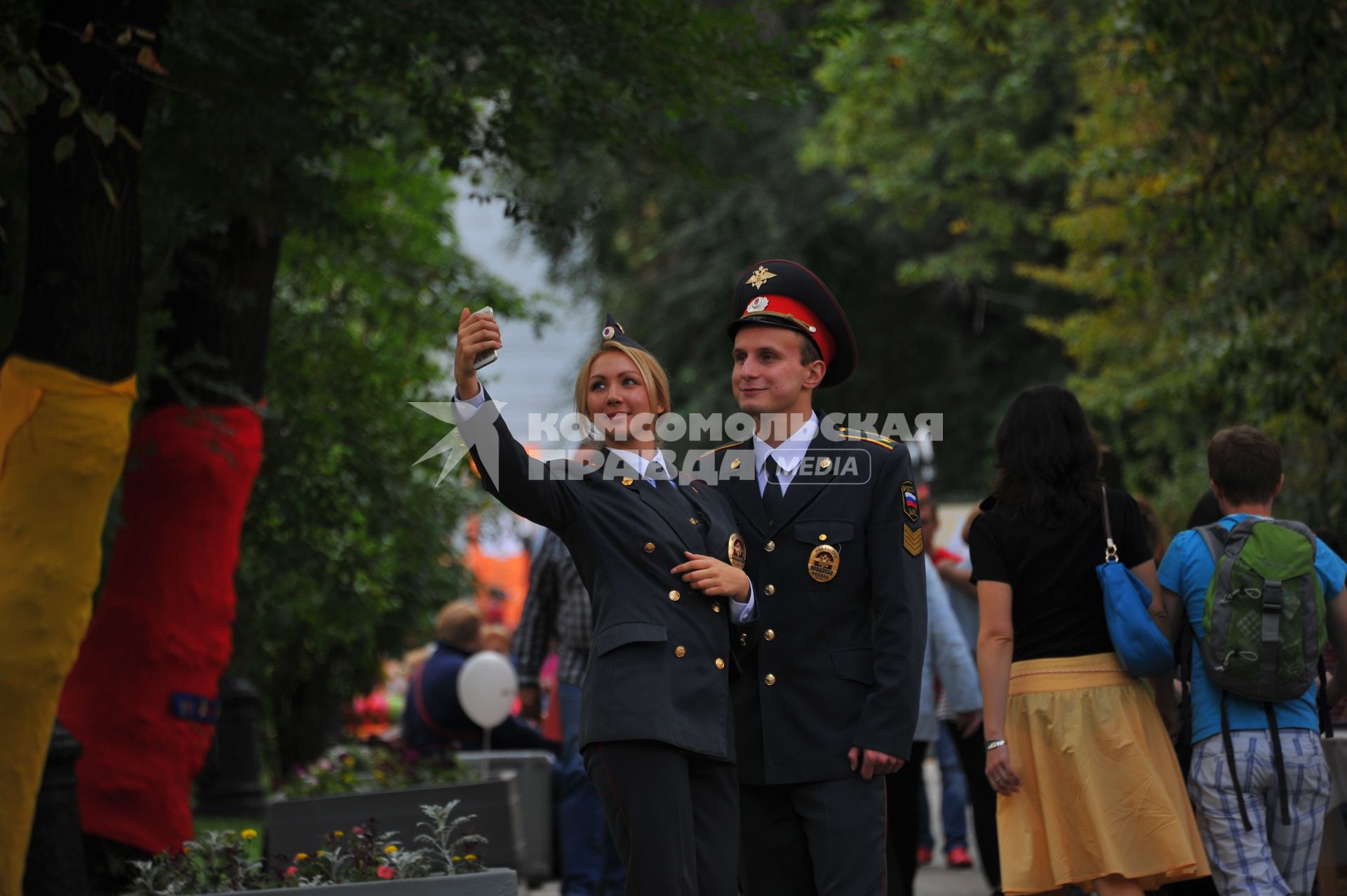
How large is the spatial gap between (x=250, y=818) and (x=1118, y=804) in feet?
36.7

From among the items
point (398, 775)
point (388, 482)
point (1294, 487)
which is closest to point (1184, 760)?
point (398, 775)

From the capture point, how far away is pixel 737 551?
174 inches

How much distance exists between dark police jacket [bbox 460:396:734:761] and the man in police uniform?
0.19 m

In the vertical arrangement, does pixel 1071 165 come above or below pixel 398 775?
above

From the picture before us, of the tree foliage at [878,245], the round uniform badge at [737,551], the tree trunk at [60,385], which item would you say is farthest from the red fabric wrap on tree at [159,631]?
the tree foliage at [878,245]

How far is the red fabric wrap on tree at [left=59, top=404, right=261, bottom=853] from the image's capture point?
8.01 m

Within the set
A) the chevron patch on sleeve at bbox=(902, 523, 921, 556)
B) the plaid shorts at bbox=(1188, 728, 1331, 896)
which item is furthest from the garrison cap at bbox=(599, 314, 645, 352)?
the plaid shorts at bbox=(1188, 728, 1331, 896)

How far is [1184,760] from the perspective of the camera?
558 cm

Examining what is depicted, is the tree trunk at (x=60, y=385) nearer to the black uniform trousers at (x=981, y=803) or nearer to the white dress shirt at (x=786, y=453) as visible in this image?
the white dress shirt at (x=786, y=453)

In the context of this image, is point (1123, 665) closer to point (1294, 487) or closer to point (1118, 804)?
point (1118, 804)

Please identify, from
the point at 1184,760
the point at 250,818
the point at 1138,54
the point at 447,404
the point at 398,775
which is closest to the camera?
the point at 447,404

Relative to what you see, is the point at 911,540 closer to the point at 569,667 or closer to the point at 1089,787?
the point at 1089,787

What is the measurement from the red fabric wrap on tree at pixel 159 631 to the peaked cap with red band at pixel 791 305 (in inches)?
167

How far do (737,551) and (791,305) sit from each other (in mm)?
799
